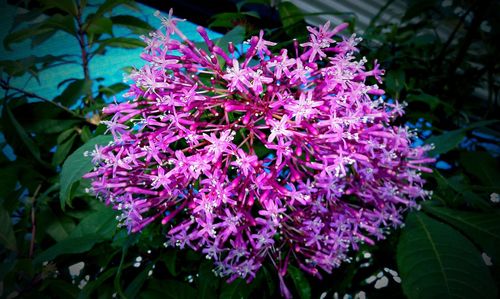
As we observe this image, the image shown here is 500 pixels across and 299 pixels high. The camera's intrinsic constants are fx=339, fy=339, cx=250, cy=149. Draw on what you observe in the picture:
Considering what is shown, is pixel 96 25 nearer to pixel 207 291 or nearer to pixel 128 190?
pixel 128 190

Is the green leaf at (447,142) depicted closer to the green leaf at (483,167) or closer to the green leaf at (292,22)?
the green leaf at (483,167)

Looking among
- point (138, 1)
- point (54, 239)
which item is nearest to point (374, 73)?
point (54, 239)

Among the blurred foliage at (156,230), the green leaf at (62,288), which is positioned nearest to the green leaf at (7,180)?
the blurred foliage at (156,230)

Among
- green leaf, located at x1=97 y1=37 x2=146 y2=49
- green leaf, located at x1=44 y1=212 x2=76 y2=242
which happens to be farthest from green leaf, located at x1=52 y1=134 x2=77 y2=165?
green leaf, located at x1=97 y1=37 x2=146 y2=49

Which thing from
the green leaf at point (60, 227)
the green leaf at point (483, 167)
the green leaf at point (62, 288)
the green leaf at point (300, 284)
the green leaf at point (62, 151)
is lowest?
the green leaf at point (62, 288)

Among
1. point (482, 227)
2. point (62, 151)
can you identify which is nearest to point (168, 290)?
point (62, 151)

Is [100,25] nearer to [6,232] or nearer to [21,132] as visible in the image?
[21,132]
